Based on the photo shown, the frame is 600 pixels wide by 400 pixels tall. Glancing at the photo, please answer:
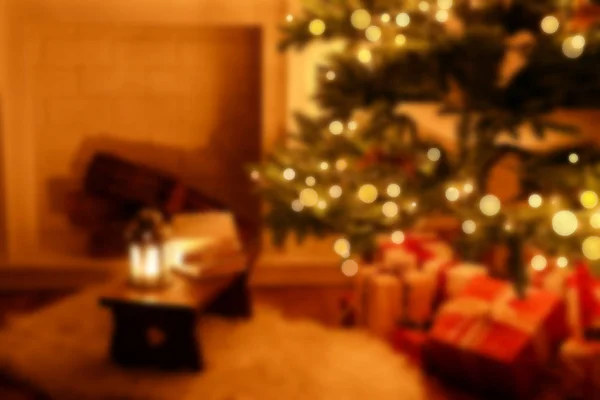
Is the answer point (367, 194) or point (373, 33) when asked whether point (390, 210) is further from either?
point (373, 33)

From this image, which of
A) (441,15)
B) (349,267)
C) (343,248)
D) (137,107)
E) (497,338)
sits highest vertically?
(441,15)

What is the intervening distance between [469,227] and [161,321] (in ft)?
2.75

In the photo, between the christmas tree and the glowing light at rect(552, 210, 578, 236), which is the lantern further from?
the glowing light at rect(552, 210, 578, 236)

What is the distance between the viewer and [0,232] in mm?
2783

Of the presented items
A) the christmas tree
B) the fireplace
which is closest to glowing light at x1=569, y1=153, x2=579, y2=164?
the christmas tree

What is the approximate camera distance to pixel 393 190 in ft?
6.23

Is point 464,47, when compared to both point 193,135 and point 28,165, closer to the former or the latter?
point 193,135

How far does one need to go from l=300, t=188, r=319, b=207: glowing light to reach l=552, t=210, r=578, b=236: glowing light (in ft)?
2.03

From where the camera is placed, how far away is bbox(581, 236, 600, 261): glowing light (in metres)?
Answer: 1.58

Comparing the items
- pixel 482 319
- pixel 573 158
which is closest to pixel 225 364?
pixel 482 319

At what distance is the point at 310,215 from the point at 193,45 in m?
1.32

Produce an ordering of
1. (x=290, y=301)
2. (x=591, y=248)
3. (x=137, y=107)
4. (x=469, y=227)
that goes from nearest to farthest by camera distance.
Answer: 1. (x=591, y=248)
2. (x=469, y=227)
3. (x=290, y=301)
4. (x=137, y=107)

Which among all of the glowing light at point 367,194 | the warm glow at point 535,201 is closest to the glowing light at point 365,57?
the glowing light at point 367,194

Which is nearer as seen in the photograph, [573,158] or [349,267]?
[573,158]
